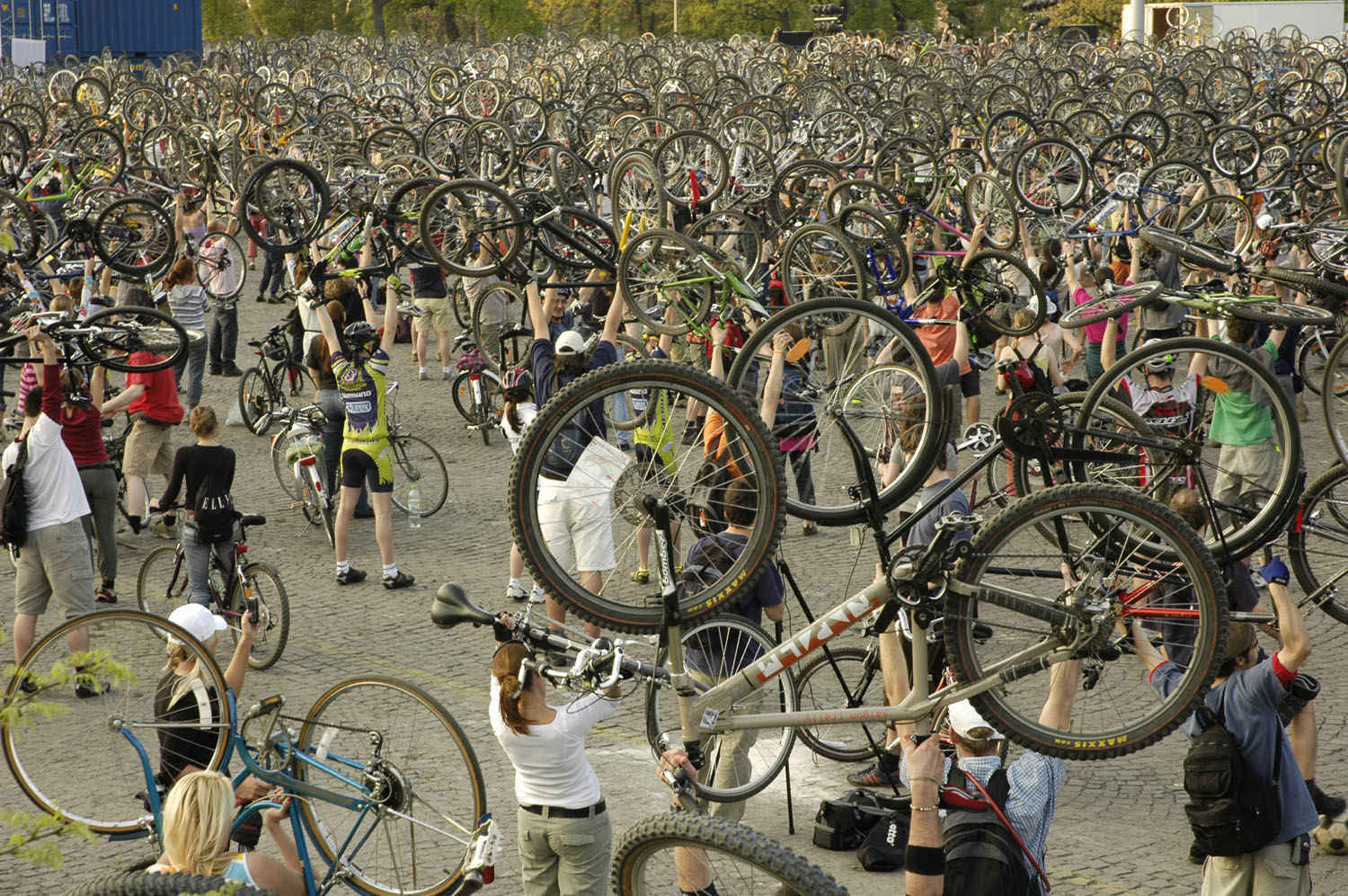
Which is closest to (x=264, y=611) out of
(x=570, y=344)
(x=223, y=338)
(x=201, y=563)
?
(x=201, y=563)

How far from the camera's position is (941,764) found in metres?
4.11

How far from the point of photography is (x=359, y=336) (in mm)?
9500

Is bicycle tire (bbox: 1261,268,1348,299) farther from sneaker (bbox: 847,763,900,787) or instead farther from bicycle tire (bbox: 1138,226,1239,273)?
sneaker (bbox: 847,763,900,787)

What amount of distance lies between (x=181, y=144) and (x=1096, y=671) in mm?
20575

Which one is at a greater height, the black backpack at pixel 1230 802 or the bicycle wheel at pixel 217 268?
the bicycle wheel at pixel 217 268

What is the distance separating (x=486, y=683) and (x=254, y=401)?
6.53 metres

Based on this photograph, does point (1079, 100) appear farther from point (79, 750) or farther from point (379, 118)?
point (79, 750)

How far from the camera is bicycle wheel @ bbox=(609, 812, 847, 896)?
11.0 feet

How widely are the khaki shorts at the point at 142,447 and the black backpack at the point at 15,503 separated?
2875mm

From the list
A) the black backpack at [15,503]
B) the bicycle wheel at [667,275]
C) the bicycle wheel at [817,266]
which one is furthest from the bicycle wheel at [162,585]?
the bicycle wheel at [817,266]

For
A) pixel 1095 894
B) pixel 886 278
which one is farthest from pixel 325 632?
pixel 886 278

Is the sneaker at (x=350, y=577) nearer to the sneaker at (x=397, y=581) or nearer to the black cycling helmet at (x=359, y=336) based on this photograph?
the sneaker at (x=397, y=581)

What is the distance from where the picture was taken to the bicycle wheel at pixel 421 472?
11.0 meters

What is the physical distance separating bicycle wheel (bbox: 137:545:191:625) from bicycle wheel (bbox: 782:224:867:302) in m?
4.83
